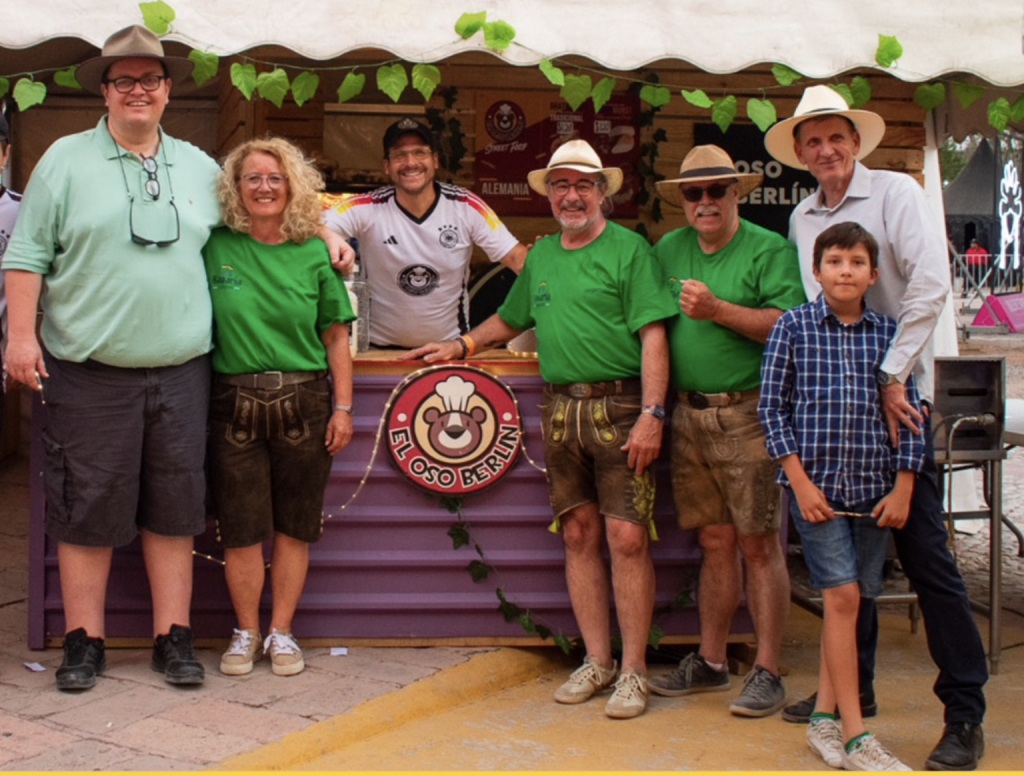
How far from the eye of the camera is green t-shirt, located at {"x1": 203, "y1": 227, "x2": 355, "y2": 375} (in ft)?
15.5

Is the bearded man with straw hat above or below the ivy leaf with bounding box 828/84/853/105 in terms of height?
below

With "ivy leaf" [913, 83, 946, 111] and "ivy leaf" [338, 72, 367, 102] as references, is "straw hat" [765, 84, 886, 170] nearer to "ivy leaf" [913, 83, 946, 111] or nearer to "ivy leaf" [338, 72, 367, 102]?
"ivy leaf" [913, 83, 946, 111]

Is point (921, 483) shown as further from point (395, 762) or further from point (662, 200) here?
point (662, 200)

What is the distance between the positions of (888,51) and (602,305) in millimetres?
1719

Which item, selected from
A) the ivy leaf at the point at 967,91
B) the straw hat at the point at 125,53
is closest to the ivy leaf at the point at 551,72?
the straw hat at the point at 125,53

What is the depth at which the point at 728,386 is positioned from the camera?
4.70m

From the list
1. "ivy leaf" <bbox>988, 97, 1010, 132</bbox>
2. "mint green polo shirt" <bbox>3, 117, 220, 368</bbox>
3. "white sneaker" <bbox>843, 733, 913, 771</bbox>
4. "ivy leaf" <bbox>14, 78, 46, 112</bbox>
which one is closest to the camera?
"white sneaker" <bbox>843, 733, 913, 771</bbox>

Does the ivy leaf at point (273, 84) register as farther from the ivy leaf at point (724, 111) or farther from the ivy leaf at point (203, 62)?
the ivy leaf at point (724, 111)

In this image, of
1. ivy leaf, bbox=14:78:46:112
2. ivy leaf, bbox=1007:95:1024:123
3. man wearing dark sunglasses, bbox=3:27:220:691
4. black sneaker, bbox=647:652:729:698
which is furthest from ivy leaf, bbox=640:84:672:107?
ivy leaf, bbox=14:78:46:112

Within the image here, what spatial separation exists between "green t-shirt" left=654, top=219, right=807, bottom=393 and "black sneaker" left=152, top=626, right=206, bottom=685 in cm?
196

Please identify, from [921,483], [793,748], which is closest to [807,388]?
[921,483]

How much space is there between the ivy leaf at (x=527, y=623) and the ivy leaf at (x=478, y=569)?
216 mm

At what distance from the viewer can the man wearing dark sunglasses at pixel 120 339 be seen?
4484mm

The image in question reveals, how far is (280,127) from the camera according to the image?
841 centimetres
